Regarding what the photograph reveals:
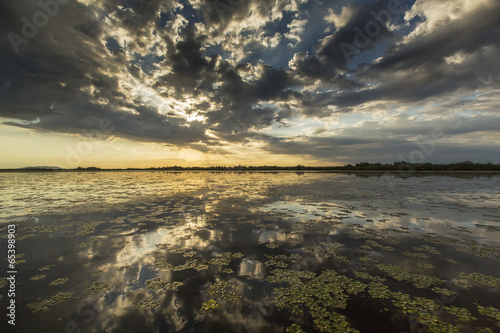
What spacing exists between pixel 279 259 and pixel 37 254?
8.93 m

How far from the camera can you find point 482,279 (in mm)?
5867

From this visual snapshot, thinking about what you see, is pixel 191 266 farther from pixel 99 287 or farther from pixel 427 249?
pixel 427 249

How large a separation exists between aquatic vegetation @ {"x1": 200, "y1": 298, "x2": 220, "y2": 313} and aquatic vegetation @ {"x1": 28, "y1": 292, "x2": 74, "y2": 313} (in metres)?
3.45

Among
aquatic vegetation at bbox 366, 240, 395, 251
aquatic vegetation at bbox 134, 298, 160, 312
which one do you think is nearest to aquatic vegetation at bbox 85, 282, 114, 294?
aquatic vegetation at bbox 134, 298, 160, 312

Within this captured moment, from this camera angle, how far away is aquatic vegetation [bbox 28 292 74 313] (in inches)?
187

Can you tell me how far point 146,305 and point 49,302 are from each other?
239 cm

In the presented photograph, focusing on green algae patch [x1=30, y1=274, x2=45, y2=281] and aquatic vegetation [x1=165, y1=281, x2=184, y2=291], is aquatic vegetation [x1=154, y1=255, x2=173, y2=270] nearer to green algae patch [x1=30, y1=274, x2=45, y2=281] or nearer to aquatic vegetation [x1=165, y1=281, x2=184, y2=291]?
aquatic vegetation [x1=165, y1=281, x2=184, y2=291]

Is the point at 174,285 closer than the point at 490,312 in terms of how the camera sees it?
No

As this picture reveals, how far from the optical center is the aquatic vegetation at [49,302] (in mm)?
4758

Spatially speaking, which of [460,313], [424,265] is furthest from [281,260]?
[424,265]

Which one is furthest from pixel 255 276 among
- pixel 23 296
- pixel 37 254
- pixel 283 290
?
pixel 37 254

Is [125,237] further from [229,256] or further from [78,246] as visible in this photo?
[229,256]

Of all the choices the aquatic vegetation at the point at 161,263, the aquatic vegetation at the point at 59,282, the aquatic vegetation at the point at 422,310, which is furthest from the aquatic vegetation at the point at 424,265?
the aquatic vegetation at the point at 59,282

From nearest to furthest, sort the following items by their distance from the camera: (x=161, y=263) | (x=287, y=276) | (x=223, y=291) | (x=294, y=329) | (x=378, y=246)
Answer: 1. (x=294, y=329)
2. (x=223, y=291)
3. (x=287, y=276)
4. (x=161, y=263)
5. (x=378, y=246)
